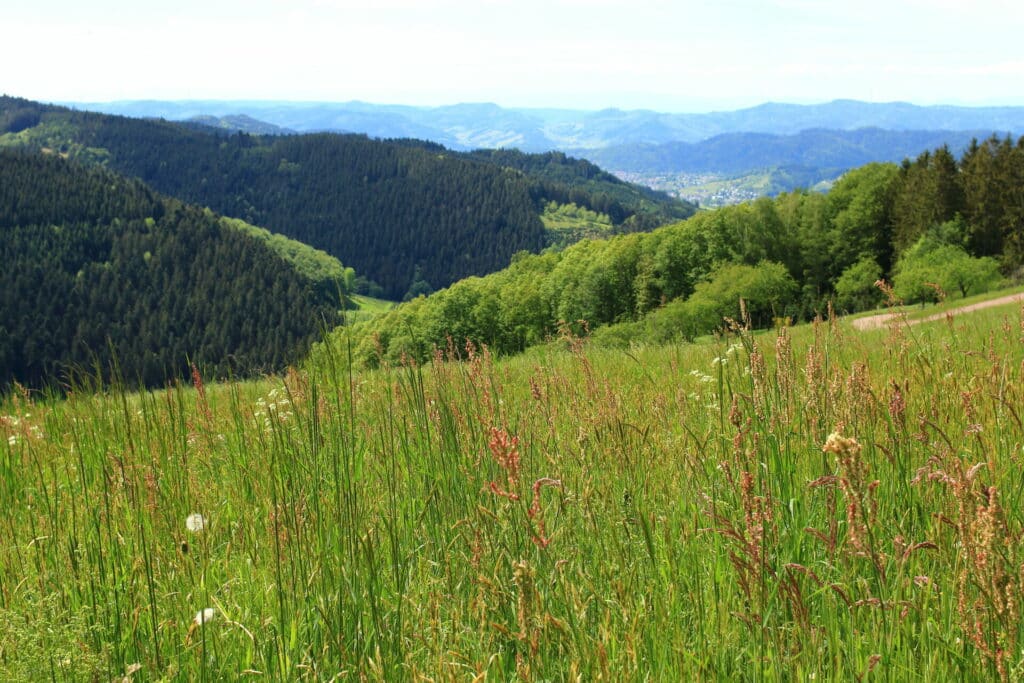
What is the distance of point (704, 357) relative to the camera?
24.1 feet

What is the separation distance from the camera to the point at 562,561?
1.74 metres

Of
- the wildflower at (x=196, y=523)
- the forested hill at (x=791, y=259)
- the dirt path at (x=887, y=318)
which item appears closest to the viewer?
the wildflower at (x=196, y=523)

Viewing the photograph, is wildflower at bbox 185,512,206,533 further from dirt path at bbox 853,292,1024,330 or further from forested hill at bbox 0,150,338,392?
forested hill at bbox 0,150,338,392

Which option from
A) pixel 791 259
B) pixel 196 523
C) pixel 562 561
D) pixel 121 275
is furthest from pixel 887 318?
pixel 121 275

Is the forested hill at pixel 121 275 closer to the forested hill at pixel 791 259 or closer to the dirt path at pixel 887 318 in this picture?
the forested hill at pixel 791 259

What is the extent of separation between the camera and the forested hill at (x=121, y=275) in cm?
11838

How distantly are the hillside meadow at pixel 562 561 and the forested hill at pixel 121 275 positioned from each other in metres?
110

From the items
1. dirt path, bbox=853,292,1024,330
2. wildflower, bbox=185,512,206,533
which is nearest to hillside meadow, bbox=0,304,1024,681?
wildflower, bbox=185,512,206,533

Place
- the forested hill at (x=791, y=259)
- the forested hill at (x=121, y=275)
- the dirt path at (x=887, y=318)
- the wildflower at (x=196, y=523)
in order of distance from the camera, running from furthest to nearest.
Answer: the forested hill at (x=121, y=275)
the forested hill at (x=791, y=259)
the dirt path at (x=887, y=318)
the wildflower at (x=196, y=523)

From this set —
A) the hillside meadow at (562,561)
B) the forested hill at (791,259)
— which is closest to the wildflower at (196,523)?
the hillside meadow at (562,561)

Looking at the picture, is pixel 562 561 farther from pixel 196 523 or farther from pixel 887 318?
pixel 887 318

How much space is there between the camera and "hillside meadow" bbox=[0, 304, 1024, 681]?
5.45 ft

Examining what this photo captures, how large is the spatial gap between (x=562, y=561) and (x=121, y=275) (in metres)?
157

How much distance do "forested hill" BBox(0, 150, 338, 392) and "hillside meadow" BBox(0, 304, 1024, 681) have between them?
110 metres
